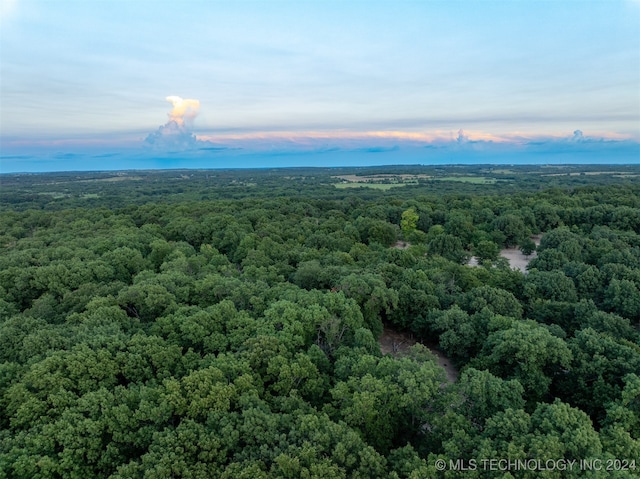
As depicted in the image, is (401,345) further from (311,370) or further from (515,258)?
(515,258)

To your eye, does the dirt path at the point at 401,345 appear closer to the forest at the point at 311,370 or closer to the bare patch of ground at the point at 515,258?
the forest at the point at 311,370

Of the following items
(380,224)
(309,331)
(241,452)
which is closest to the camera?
Result: (241,452)

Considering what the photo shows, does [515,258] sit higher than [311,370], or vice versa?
[311,370]

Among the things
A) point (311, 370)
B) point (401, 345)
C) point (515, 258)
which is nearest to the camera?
point (311, 370)

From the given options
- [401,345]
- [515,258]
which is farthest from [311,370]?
[515,258]

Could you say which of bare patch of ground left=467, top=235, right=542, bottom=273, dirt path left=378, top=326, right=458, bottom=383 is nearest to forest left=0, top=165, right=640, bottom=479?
dirt path left=378, top=326, right=458, bottom=383

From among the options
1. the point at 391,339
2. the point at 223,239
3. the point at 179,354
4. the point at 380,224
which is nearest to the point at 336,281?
the point at 391,339

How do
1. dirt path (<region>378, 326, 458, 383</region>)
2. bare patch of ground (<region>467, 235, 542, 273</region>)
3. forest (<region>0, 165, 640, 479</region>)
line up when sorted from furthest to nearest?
bare patch of ground (<region>467, 235, 542, 273</region>) → dirt path (<region>378, 326, 458, 383</region>) → forest (<region>0, 165, 640, 479</region>)

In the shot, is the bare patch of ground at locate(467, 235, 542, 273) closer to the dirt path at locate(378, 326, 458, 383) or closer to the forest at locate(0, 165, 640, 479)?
the forest at locate(0, 165, 640, 479)

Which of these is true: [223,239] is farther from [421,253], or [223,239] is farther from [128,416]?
[128,416]
